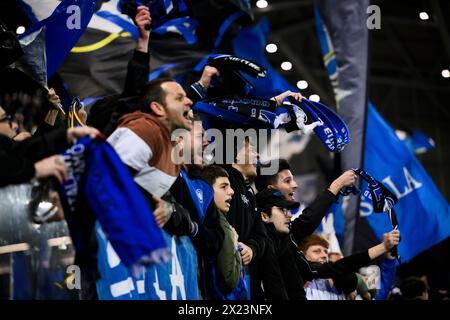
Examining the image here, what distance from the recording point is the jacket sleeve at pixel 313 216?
5934 millimetres

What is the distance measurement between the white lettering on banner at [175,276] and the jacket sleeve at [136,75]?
753 mm

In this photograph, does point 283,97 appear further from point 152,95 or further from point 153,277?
point 153,277

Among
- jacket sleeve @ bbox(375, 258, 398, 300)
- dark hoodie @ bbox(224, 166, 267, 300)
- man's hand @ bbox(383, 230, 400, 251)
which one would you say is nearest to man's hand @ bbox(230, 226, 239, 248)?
dark hoodie @ bbox(224, 166, 267, 300)

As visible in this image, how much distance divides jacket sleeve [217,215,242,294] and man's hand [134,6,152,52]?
1.02m

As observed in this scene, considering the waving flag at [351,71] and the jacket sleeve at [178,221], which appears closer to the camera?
the jacket sleeve at [178,221]

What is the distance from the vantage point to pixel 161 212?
4.09m

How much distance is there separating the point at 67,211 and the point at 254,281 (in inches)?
67.1

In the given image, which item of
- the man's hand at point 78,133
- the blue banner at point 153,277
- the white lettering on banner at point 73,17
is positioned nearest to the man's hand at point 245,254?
the blue banner at point 153,277

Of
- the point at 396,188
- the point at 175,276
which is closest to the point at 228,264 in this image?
the point at 175,276

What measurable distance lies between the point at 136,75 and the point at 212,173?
2.86 feet

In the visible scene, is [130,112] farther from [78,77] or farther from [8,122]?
[78,77]

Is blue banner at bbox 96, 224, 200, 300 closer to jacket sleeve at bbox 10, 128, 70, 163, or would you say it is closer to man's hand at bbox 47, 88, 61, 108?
jacket sleeve at bbox 10, 128, 70, 163

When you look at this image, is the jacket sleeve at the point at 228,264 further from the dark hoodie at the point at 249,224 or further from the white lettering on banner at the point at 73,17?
the white lettering on banner at the point at 73,17
